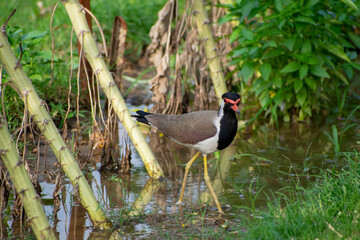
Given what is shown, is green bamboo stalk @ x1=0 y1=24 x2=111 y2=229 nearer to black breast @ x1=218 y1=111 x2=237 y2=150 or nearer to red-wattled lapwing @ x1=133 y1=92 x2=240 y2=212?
red-wattled lapwing @ x1=133 y1=92 x2=240 y2=212

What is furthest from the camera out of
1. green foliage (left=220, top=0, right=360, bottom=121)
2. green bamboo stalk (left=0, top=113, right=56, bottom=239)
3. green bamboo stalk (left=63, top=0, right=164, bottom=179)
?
green foliage (left=220, top=0, right=360, bottom=121)

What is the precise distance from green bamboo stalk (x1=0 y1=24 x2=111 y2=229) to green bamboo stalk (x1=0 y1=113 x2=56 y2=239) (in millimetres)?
353

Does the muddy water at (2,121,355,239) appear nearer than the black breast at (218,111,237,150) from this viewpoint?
Yes

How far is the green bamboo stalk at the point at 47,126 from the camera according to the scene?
3.26 meters

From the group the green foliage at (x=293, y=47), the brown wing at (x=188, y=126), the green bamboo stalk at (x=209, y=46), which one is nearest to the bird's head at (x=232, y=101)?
the brown wing at (x=188, y=126)

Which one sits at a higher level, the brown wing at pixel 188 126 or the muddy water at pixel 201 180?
the brown wing at pixel 188 126

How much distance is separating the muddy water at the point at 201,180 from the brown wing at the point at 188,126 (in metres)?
0.56

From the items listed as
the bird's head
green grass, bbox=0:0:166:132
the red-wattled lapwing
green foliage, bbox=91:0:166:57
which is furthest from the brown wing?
green foliage, bbox=91:0:166:57

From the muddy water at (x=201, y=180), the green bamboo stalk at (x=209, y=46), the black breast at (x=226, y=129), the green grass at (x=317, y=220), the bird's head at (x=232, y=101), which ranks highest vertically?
the green bamboo stalk at (x=209, y=46)

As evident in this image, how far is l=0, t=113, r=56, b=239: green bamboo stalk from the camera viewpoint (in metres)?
3.04

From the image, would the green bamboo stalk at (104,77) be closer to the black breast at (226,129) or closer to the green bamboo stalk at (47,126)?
the black breast at (226,129)

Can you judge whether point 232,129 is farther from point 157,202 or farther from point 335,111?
point 335,111

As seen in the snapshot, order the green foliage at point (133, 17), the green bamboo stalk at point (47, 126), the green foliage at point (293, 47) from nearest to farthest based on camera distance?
the green bamboo stalk at point (47, 126) → the green foliage at point (293, 47) → the green foliage at point (133, 17)

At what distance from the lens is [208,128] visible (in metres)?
4.33
